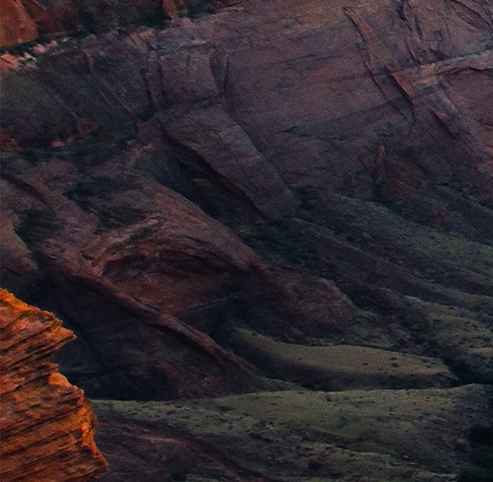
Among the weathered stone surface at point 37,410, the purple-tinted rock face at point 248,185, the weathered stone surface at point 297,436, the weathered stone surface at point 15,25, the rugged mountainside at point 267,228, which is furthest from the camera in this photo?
the weathered stone surface at point 15,25

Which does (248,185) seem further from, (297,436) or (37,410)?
(37,410)

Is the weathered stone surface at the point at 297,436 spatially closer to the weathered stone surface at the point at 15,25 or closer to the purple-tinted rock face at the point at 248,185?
the purple-tinted rock face at the point at 248,185

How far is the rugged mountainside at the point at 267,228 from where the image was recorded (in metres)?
47.6

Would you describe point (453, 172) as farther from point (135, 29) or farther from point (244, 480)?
point (244, 480)

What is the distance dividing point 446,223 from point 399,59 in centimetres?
911

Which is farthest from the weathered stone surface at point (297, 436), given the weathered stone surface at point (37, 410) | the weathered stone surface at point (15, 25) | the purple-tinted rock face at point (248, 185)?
the weathered stone surface at point (15, 25)

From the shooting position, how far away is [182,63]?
2442 inches

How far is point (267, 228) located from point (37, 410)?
115 ft

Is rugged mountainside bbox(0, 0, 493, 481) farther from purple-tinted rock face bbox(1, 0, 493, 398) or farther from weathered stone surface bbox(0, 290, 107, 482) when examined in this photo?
weathered stone surface bbox(0, 290, 107, 482)

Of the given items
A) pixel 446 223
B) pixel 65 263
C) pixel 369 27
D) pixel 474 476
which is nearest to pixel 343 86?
pixel 369 27

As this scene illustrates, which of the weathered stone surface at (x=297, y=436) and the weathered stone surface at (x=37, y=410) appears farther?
the weathered stone surface at (x=297, y=436)

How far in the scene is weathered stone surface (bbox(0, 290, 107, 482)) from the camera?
87.3 feet

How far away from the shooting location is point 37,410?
26922mm

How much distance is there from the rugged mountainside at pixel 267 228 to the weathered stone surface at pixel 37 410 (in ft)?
53.8
